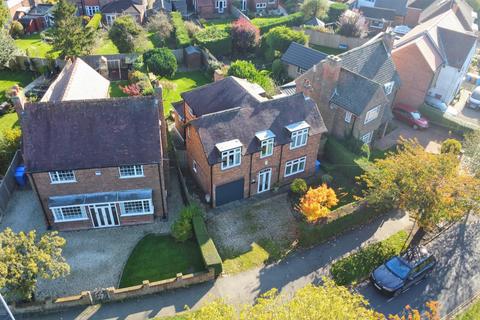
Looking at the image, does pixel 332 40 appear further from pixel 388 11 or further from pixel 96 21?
pixel 96 21

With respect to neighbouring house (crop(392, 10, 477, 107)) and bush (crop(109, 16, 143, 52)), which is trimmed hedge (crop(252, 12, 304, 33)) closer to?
bush (crop(109, 16, 143, 52))

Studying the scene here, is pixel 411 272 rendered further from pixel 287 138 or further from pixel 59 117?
pixel 59 117

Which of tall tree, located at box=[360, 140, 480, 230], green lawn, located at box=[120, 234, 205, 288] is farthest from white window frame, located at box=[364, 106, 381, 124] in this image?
green lawn, located at box=[120, 234, 205, 288]

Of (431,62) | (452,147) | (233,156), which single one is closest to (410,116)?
(431,62)

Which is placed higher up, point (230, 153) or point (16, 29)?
point (230, 153)

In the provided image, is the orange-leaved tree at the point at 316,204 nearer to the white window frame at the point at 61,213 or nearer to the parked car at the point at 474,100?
the white window frame at the point at 61,213

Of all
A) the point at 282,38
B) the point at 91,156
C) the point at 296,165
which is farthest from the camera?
the point at 282,38

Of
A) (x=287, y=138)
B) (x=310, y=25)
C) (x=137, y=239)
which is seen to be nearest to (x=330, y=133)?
(x=287, y=138)
